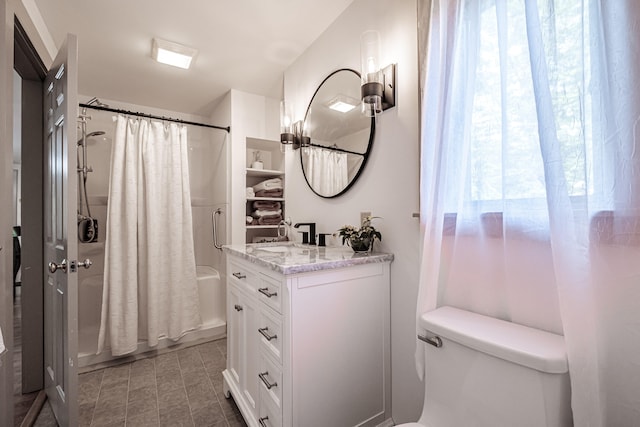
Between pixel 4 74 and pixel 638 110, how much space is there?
7.28 ft

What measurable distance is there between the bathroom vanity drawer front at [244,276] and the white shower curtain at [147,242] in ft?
3.59

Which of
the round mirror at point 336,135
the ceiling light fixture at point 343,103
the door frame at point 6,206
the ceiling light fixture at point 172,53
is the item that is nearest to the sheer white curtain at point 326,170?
the round mirror at point 336,135

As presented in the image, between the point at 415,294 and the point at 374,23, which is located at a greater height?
the point at 374,23

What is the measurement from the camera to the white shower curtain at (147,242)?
2.25 meters

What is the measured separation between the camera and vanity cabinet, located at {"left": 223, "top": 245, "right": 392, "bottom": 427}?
1120 millimetres

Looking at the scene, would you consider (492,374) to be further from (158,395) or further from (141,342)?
(141,342)

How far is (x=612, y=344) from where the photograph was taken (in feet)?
2.34

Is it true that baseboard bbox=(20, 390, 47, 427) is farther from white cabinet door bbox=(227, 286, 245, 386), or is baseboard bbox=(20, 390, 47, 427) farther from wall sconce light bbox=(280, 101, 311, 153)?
wall sconce light bbox=(280, 101, 311, 153)

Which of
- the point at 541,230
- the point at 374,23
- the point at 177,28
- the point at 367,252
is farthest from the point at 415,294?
the point at 177,28

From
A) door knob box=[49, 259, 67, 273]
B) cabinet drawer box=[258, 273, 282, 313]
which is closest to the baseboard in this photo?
door knob box=[49, 259, 67, 273]

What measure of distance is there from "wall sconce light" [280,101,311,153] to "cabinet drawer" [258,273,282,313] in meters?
1.16

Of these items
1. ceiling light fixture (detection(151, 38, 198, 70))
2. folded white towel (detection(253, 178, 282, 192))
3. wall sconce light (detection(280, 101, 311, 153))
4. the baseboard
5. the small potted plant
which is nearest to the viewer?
the small potted plant

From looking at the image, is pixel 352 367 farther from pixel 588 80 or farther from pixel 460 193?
pixel 588 80

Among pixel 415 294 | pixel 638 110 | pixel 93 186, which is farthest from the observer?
pixel 93 186
